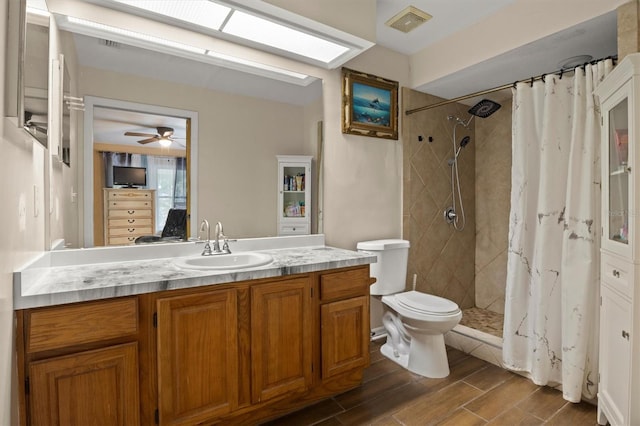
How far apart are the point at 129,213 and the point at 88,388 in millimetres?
890

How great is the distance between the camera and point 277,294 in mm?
1686

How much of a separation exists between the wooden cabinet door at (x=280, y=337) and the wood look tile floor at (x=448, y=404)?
0.87 ft

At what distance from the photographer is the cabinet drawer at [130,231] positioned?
1751 millimetres

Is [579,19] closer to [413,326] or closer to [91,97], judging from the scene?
[413,326]

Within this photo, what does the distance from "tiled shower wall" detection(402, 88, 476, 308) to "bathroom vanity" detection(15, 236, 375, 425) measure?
1.18 metres

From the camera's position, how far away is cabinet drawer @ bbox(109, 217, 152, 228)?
5.74ft

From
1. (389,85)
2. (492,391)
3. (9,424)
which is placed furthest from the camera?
(389,85)

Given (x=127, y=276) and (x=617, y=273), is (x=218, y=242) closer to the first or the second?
(x=127, y=276)

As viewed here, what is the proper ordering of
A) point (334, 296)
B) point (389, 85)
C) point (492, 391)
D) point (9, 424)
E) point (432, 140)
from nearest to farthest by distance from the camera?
point (9, 424)
point (334, 296)
point (492, 391)
point (389, 85)
point (432, 140)

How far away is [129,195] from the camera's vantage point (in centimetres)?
176

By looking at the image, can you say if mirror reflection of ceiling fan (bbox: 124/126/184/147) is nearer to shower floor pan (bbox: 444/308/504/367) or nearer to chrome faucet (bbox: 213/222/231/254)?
chrome faucet (bbox: 213/222/231/254)

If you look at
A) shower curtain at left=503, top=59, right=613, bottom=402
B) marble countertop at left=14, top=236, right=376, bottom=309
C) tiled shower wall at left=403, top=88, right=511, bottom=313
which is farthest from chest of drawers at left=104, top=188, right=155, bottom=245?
shower curtain at left=503, top=59, right=613, bottom=402

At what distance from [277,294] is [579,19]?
2.40 m

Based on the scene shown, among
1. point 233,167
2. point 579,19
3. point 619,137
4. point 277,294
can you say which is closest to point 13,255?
point 277,294
